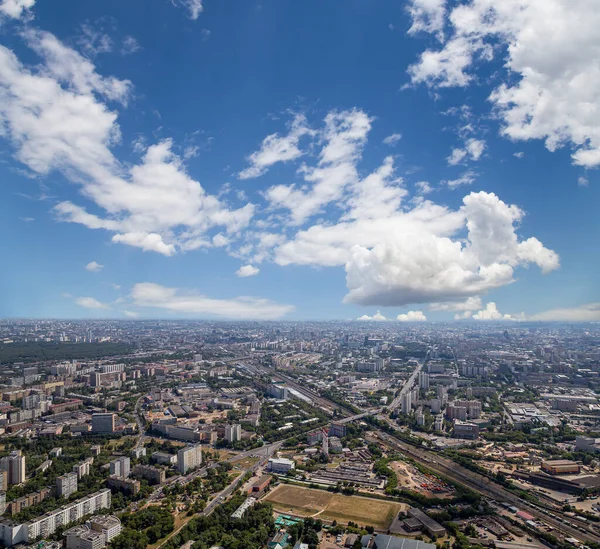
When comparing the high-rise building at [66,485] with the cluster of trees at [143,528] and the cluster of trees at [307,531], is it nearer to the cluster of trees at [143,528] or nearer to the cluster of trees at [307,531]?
the cluster of trees at [143,528]

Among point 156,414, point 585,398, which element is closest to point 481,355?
point 585,398

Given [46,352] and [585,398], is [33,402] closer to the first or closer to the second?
[46,352]

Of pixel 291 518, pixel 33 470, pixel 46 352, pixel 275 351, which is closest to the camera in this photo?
pixel 291 518

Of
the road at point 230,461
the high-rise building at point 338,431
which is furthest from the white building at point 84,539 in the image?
the high-rise building at point 338,431

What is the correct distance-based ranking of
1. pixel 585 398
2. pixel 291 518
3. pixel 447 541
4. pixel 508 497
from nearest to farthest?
pixel 447 541 < pixel 291 518 < pixel 508 497 < pixel 585 398

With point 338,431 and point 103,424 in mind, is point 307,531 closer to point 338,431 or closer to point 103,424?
point 338,431

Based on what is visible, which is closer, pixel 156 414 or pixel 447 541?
pixel 447 541

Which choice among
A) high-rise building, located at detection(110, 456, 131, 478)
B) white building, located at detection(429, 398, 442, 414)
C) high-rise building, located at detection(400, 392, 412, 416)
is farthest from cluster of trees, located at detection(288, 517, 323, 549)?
white building, located at detection(429, 398, 442, 414)

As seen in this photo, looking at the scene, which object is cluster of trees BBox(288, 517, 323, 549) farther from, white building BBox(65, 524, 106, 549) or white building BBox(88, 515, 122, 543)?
white building BBox(65, 524, 106, 549)

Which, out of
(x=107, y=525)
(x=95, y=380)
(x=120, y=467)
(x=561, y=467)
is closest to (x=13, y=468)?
(x=120, y=467)
